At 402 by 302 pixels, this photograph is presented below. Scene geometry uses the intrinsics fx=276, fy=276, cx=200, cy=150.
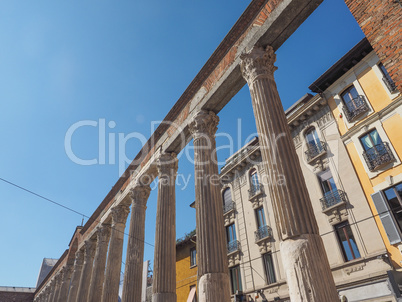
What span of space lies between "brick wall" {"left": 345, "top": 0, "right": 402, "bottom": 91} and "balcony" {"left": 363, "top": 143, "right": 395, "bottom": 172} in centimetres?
856

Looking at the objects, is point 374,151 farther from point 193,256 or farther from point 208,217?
point 193,256

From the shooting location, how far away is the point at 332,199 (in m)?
12.8

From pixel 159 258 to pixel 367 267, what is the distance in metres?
8.10

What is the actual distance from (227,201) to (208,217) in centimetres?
1193

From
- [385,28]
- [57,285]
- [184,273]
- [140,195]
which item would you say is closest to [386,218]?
[385,28]

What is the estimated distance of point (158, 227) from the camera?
10.0m

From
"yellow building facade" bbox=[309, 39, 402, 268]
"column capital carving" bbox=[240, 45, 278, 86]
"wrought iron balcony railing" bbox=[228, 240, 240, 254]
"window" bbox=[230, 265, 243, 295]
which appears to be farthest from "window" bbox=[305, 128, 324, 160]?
"window" bbox=[230, 265, 243, 295]

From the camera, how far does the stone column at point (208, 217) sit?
6676 mm

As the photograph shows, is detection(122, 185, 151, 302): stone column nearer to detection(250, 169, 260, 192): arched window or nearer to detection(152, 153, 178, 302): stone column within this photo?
detection(152, 153, 178, 302): stone column

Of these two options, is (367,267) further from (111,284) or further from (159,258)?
(111,284)

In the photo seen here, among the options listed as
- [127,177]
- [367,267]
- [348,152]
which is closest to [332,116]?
[348,152]

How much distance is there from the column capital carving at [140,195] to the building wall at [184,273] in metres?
9.37

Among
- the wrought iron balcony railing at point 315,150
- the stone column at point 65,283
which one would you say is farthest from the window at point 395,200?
the stone column at point 65,283

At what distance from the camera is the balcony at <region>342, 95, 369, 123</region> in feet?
41.9
